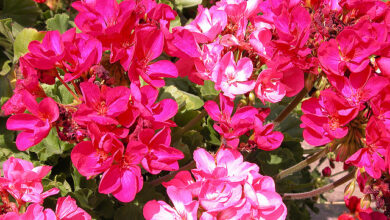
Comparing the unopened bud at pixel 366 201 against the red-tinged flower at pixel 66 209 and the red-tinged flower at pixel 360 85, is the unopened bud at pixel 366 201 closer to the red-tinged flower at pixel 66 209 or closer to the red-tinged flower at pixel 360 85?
the red-tinged flower at pixel 360 85

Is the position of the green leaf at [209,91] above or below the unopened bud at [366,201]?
below

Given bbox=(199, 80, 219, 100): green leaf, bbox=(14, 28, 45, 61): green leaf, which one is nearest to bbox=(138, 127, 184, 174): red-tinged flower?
bbox=(199, 80, 219, 100): green leaf

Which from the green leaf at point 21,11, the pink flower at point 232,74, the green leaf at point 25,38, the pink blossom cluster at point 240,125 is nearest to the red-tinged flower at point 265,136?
the pink blossom cluster at point 240,125

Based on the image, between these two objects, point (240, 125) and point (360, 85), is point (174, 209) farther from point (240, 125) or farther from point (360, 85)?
point (360, 85)

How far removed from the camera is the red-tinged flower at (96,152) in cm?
94

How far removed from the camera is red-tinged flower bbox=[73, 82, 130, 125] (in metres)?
0.95

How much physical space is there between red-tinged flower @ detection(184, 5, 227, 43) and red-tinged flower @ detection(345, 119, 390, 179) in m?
0.48

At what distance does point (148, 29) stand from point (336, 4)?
0.55 metres

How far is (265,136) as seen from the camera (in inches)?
45.1

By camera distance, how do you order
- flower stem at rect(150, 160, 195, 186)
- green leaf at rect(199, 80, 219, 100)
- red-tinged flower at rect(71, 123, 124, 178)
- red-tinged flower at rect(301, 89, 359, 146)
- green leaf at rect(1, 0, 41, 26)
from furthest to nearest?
1. green leaf at rect(1, 0, 41, 26)
2. green leaf at rect(199, 80, 219, 100)
3. flower stem at rect(150, 160, 195, 186)
4. red-tinged flower at rect(301, 89, 359, 146)
5. red-tinged flower at rect(71, 123, 124, 178)

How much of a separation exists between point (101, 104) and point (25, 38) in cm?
83

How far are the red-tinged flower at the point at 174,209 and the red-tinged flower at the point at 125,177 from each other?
58 millimetres

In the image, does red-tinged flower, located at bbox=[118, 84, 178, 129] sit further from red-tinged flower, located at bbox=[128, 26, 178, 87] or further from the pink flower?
the pink flower

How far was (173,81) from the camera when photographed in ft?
6.41
